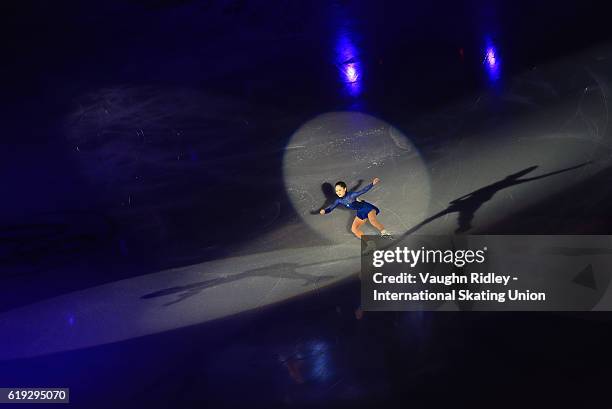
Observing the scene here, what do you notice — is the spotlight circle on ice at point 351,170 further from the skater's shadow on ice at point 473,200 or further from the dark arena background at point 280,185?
the skater's shadow on ice at point 473,200

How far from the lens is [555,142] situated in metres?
5.49

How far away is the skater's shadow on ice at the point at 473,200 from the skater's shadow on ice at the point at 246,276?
4.39ft

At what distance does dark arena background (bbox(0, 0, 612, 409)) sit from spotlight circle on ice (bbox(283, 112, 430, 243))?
0.03m

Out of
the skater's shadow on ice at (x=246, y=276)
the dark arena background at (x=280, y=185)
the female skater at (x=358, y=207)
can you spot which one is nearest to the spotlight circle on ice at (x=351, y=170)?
the dark arena background at (x=280, y=185)

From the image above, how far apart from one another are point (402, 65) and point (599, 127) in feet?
9.36

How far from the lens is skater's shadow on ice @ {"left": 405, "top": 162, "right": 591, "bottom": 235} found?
483 cm

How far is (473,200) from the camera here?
506cm

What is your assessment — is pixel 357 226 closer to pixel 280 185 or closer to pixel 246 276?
pixel 280 185

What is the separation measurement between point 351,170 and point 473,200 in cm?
162

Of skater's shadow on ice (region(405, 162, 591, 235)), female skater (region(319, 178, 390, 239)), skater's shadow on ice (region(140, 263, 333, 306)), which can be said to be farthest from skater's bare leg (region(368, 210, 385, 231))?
skater's shadow on ice (region(140, 263, 333, 306))

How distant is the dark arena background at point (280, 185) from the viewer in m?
3.35

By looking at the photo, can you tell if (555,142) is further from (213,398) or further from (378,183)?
(213,398)

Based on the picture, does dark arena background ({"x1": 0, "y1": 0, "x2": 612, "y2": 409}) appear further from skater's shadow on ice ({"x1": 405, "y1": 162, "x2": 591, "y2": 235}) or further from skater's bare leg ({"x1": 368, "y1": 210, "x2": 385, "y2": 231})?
skater's bare leg ({"x1": 368, "y1": 210, "x2": 385, "y2": 231})

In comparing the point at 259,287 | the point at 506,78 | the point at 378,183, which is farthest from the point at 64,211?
the point at 506,78
